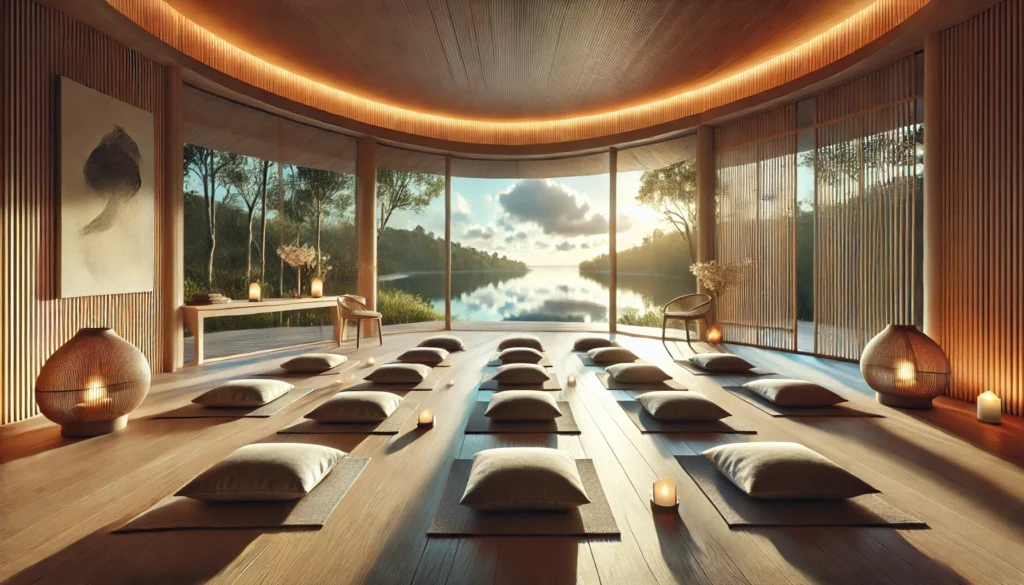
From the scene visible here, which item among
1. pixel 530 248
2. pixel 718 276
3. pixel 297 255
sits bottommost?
pixel 718 276

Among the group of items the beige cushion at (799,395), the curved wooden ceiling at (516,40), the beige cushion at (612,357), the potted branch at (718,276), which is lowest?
the beige cushion at (799,395)

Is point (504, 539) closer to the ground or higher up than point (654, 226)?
closer to the ground

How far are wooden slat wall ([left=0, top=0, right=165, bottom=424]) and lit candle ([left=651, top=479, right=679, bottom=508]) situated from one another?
3.95 meters

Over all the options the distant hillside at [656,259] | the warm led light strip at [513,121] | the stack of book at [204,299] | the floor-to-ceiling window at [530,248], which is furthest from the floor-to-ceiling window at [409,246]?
the stack of book at [204,299]

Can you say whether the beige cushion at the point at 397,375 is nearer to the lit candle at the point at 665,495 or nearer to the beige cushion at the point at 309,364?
the beige cushion at the point at 309,364

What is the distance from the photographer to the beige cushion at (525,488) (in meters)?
1.76

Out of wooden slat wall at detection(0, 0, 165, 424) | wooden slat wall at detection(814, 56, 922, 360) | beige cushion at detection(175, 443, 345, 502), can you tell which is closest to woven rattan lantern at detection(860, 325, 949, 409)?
wooden slat wall at detection(814, 56, 922, 360)

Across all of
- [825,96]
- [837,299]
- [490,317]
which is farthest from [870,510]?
[490,317]

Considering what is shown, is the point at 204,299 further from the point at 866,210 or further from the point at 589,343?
the point at 866,210

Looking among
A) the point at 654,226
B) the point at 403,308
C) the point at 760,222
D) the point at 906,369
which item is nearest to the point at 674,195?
the point at 654,226

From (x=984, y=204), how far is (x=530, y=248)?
370 inches

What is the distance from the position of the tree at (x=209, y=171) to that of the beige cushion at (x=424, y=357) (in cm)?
360

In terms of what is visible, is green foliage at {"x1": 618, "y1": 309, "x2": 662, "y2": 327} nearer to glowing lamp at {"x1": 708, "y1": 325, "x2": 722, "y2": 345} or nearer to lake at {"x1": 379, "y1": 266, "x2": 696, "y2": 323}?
lake at {"x1": 379, "y1": 266, "x2": 696, "y2": 323}

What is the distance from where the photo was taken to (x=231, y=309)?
209 inches
